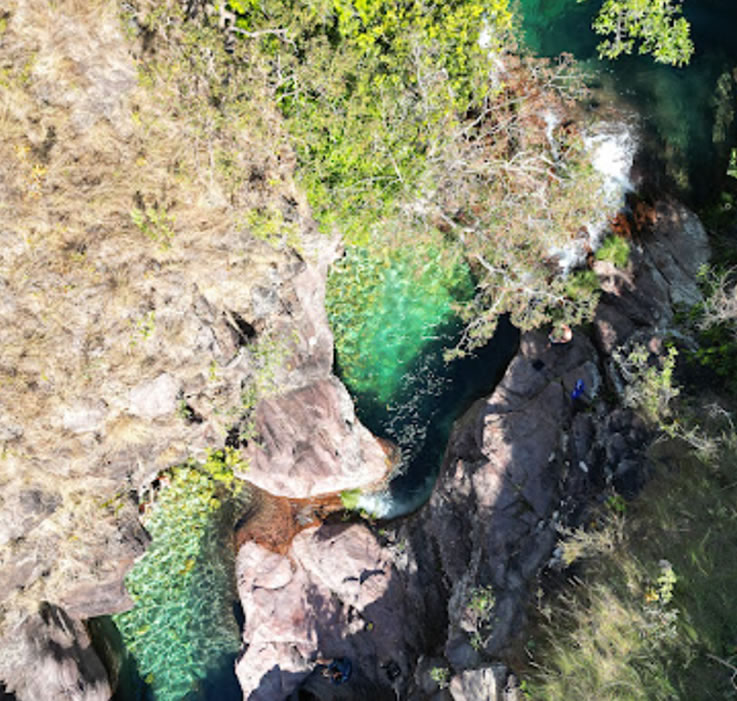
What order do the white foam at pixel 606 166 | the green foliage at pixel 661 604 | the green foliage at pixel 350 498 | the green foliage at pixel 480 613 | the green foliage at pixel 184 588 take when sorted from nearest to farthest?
the green foliage at pixel 661 604 → the green foliage at pixel 480 613 → the white foam at pixel 606 166 → the green foliage at pixel 184 588 → the green foliage at pixel 350 498

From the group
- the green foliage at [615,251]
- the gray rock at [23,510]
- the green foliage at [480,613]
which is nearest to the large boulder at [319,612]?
the green foliage at [480,613]

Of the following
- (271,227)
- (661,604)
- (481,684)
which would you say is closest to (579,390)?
(661,604)

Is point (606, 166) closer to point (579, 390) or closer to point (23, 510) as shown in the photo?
point (579, 390)

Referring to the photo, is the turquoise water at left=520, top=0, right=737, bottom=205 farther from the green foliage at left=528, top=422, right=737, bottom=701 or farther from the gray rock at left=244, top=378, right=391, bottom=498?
the gray rock at left=244, top=378, right=391, bottom=498

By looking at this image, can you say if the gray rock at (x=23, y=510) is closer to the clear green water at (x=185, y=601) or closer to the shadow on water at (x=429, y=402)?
the clear green water at (x=185, y=601)

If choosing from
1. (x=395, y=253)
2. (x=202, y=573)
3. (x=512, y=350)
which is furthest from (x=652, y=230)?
(x=202, y=573)

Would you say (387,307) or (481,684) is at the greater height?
(387,307)
